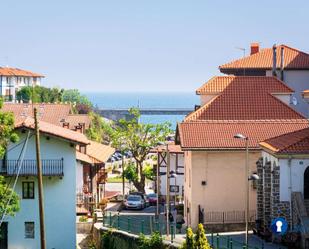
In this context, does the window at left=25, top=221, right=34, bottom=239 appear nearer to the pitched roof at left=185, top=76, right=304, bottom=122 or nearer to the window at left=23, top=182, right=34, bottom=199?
the window at left=23, top=182, right=34, bottom=199

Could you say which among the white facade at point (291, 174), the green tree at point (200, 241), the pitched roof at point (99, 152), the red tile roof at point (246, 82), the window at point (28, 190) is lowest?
the green tree at point (200, 241)

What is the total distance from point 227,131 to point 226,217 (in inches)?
200

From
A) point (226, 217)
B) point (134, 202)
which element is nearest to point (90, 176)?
point (134, 202)

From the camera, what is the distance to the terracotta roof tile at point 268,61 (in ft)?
293

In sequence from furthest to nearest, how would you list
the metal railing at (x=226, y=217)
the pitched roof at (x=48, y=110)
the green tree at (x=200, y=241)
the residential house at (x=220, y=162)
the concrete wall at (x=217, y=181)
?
the pitched roof at (x=48, y=110) < the concrete wall at (x=217, y=181) < the residential house at (x=220, y=162) < the metal railing at (x=226, y=217) < the green tree at (x=200, y=241)

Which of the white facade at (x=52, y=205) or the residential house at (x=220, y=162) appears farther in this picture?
the white facade at (x=52, y=205)

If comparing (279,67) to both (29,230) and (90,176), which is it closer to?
(90,176)

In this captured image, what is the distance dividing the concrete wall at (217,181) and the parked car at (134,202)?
16.8m

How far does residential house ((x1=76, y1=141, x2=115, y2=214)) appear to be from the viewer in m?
73.8

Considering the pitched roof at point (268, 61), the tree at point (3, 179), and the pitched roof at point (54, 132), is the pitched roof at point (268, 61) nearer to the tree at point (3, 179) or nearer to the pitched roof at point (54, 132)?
the pitched roof at point (54, 132)

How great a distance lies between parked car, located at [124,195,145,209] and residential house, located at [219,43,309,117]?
14794 mm

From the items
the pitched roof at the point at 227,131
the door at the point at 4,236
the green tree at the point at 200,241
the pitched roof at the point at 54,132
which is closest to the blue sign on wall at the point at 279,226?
the green tree at the point at 200,241

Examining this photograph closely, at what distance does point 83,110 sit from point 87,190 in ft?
352

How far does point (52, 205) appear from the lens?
68000mm
